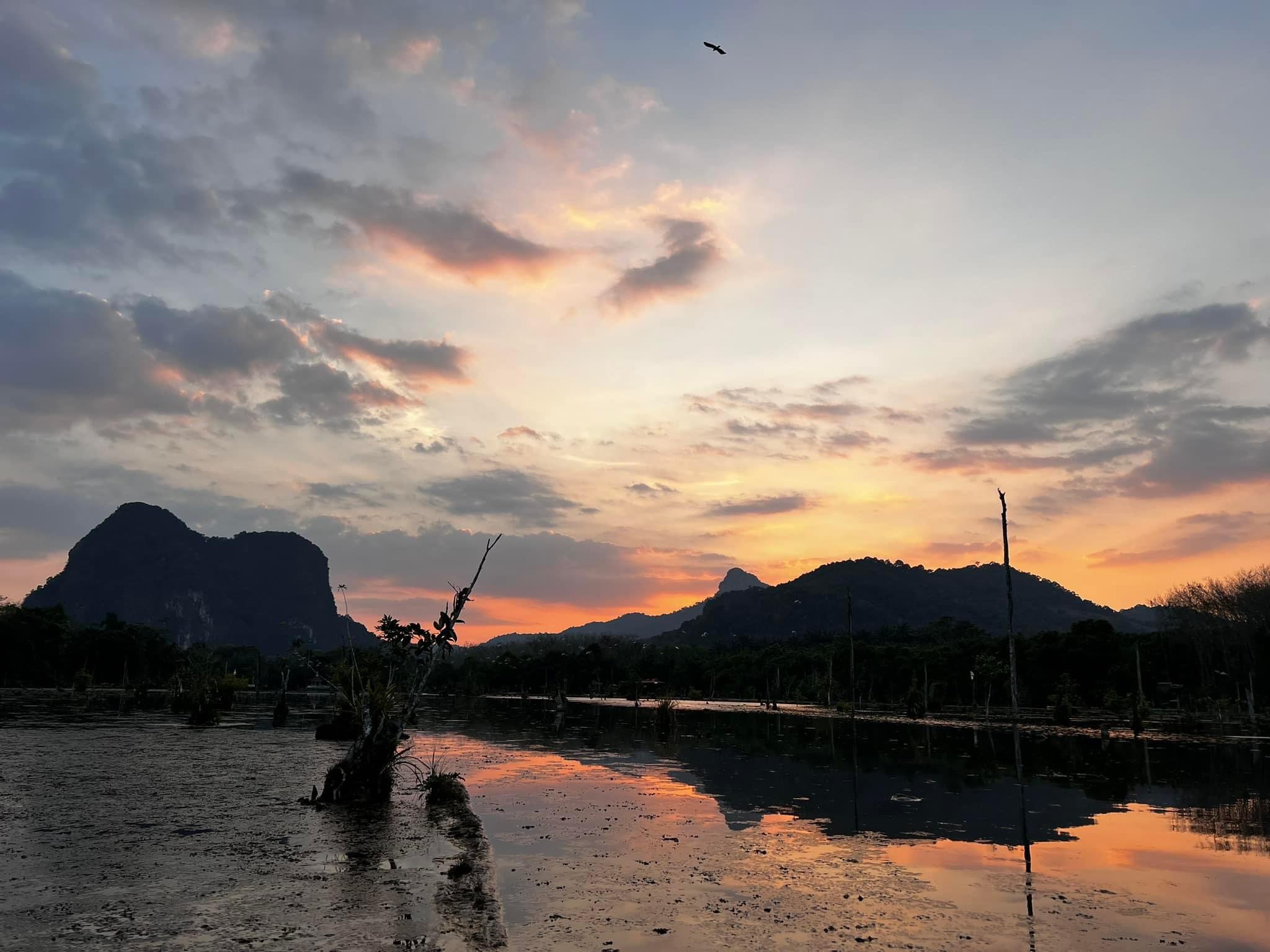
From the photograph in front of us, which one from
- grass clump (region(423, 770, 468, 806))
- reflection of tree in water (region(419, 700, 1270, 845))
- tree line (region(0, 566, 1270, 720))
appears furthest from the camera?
tree line (region(0, 566, 1270, 720))

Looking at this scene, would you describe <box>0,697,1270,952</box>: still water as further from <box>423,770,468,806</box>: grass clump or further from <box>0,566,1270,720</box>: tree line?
<box>0,566,1270,720</box>: tree line

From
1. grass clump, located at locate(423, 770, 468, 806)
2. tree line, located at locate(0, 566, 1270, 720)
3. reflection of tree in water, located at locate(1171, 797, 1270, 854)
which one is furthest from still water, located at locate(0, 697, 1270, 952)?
tree line, located at locate(0, 566, 1270, 720)

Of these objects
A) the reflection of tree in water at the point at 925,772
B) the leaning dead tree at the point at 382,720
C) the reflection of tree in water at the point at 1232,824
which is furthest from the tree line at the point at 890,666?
the reflection of tree in water at the point at 1232,824

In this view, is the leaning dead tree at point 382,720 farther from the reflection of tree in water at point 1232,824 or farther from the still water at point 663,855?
the reflection of tree in water at point 1232,824

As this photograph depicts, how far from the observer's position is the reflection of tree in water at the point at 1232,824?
19266 millimetres

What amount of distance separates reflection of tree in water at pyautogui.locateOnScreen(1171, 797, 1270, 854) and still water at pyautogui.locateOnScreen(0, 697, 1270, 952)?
0.39 feet

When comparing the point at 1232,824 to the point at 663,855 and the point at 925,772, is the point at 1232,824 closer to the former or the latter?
the point at 925,772

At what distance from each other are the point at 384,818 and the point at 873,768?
20.9 meters

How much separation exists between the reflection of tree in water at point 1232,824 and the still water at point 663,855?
4.7 inches

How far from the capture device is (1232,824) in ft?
71.2

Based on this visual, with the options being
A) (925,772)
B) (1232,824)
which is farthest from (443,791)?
(1232,824)

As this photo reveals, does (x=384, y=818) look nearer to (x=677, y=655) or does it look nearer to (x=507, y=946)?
(x=507, y=946)

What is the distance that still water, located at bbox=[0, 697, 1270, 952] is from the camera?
12.3m

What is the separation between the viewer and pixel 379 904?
→ 1333cm
